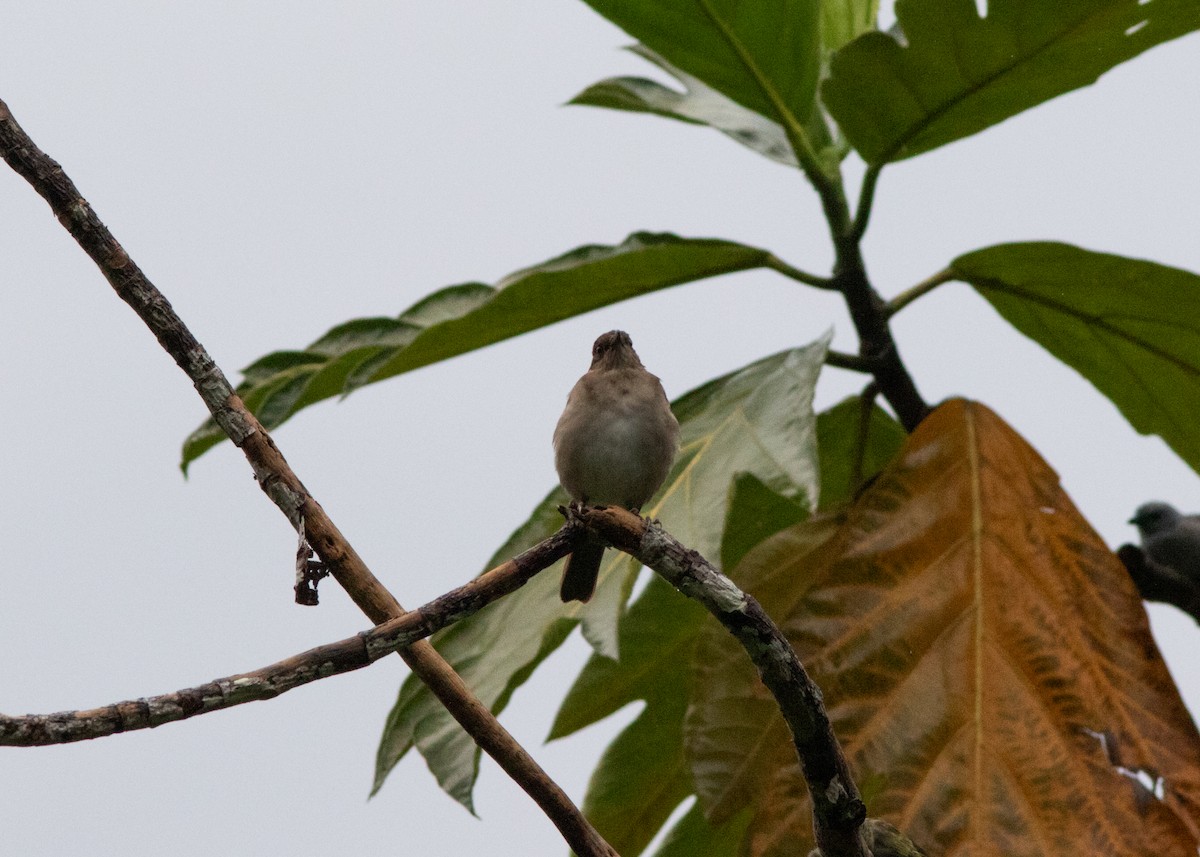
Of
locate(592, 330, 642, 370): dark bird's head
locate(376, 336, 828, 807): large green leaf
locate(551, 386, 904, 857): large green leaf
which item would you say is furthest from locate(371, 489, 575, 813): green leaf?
locate(592, 330, 642, 370): dark bird's head

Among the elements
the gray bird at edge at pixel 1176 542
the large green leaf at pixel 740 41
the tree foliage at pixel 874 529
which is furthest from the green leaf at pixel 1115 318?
the gray bird at edge at pixel 1176 542

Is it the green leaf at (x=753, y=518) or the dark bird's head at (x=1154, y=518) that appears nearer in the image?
the green leaf at (x=753, y=518)

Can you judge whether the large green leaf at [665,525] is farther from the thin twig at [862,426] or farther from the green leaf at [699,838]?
the green leaf at [699,838]

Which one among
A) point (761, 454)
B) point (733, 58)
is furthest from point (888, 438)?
point (733, 58)

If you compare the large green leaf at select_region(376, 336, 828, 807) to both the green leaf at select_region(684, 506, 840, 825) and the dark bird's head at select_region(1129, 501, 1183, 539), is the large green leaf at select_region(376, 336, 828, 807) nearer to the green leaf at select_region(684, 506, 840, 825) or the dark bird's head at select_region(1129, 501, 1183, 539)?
the green leaf at select_region(684, 506, 840, 825)

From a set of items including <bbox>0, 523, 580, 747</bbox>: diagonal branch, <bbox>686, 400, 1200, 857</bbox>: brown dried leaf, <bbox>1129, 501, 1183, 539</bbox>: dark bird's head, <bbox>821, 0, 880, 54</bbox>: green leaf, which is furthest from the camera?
<bbox>1129, 501, 1183, 539</bbox>: dark bird's head

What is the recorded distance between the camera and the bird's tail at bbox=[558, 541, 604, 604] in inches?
141

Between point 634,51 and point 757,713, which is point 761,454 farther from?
point 634,51

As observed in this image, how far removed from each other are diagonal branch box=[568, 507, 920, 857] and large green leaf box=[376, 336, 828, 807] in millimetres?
1025

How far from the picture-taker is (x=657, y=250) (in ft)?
12.6

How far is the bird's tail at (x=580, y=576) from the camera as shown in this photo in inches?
141

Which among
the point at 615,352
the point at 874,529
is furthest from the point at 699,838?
the point at 615,352

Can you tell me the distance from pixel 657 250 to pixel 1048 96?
3.51 feet

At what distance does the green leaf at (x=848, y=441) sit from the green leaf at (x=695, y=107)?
2.45 ft
